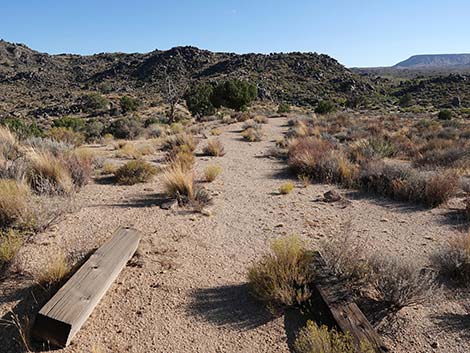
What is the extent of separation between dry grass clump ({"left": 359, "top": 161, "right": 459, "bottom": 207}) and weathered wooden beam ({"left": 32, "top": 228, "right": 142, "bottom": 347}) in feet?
21.0

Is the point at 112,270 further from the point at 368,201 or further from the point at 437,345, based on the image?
the point at 368,201

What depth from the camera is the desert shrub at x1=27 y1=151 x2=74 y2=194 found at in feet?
22.4

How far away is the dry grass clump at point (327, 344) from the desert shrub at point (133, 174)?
6324mm

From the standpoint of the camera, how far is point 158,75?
8494cm

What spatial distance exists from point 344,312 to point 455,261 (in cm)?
208

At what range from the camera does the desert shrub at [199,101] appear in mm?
35594

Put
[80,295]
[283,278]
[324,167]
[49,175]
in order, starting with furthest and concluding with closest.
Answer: [324,167]
[49,175]
[283,278]
[80,295]

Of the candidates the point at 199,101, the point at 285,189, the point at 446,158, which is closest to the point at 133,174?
the point at 285,189

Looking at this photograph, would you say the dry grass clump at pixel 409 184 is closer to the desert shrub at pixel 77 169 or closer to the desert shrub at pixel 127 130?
the desert shrub at pixel 77 169

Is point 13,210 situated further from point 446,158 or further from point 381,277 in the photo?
point 446,158

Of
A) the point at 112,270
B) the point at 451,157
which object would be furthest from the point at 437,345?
the point at 451,157

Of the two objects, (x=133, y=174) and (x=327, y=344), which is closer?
(x=327, y=344)

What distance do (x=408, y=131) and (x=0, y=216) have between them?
68.1ft

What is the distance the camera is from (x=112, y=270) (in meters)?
3.86
